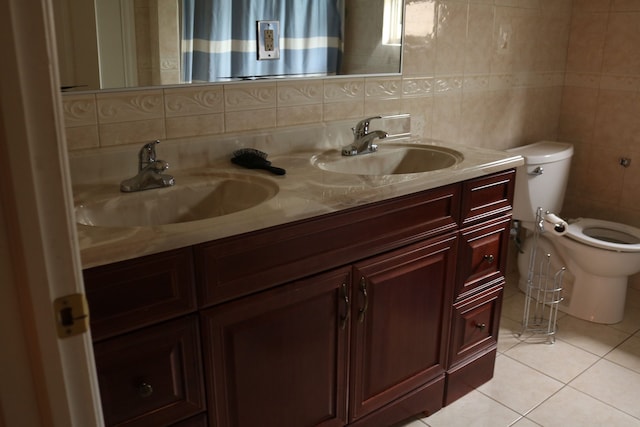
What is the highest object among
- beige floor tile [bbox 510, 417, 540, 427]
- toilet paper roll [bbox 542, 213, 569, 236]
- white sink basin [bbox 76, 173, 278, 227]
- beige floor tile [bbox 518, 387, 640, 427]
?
white sink basin [bbox 76, 173, 278, 227]

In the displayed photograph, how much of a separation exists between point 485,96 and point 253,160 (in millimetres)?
1299

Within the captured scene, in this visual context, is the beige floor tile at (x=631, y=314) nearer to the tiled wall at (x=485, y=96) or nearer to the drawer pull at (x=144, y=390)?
the tiled wall at (x=485, y=96)

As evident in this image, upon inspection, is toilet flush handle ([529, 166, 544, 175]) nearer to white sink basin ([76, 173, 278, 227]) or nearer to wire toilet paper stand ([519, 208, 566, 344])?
wire toilet paper stand ([519, 208, 566, 344])

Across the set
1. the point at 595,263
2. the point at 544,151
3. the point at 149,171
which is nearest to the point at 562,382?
the point at 595,263

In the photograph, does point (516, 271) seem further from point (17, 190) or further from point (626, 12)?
point (17, 190)

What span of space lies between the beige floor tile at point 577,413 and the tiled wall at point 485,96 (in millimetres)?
1086

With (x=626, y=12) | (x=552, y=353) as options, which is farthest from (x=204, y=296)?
(x=626, y=12)

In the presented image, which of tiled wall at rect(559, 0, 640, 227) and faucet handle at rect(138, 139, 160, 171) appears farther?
tiled wall at rect(559, 0, 640, 227)

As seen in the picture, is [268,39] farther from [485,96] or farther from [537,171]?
[537,171]

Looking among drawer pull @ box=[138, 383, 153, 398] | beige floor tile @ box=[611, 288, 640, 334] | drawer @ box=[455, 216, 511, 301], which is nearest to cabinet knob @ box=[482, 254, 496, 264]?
drawer @ box=[455, 216, 511, 301]

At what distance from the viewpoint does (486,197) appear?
1836 millimetres

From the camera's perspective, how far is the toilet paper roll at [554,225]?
8.08 feet

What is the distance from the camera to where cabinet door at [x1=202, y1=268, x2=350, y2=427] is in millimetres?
1332

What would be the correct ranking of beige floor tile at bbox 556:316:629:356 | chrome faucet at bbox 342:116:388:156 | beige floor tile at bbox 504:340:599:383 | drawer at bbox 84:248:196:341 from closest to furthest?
1. drawer at bbox 84:248:196:341
2. chrome faucet at bbox 342:116:388:156
3. beige floor tile at bbox 504:340:599:383
4. beige floor tile at bbox 556:316:629:356
